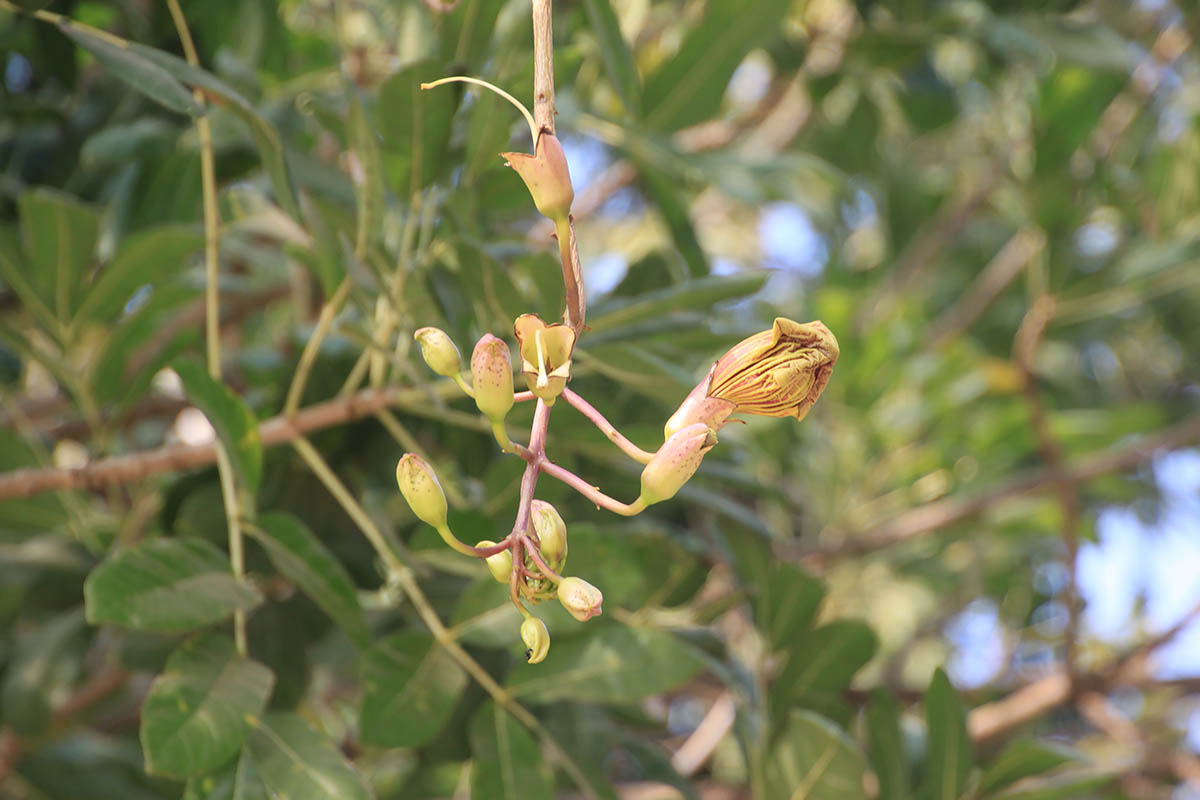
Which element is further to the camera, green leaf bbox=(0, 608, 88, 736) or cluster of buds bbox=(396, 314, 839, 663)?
green leaf bbox=(0, 608, 88, 736)

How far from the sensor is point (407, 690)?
2.07 feet

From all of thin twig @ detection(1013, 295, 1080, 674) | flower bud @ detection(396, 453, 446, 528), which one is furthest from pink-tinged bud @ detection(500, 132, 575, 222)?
thin twig @ detection(1013, 295, 1080, 674)

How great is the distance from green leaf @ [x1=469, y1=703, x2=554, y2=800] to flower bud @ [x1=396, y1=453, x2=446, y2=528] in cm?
31

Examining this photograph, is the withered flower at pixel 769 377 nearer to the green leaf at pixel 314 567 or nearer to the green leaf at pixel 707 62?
the green leaf at pixel 314 567

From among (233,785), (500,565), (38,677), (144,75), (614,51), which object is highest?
(614,51)

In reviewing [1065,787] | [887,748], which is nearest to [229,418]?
[887,748]

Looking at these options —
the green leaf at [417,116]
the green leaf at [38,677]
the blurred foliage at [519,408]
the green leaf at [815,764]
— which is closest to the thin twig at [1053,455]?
the blurred foliage at [519,408]

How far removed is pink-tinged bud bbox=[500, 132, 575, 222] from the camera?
370 millimetres

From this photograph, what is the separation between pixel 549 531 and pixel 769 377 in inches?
4.2

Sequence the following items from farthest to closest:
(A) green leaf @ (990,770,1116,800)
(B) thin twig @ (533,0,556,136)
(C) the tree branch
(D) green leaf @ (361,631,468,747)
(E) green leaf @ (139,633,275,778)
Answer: (C) the tree branch
(A) green leaf @ (990,770,1116,800)
(D) green leaf @ (361,631,468,747)
(E) green leaf @ (139,633,275,778)
(B) thin twig @ (533,0,556,136)

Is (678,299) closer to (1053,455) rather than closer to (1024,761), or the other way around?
(1024,761)

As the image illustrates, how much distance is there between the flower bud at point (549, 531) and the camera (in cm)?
39

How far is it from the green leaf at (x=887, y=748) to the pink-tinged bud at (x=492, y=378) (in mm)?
522

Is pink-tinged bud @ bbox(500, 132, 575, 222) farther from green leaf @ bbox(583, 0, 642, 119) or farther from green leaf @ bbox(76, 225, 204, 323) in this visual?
green leaf @ bbox(76, 225, 204, 323)
